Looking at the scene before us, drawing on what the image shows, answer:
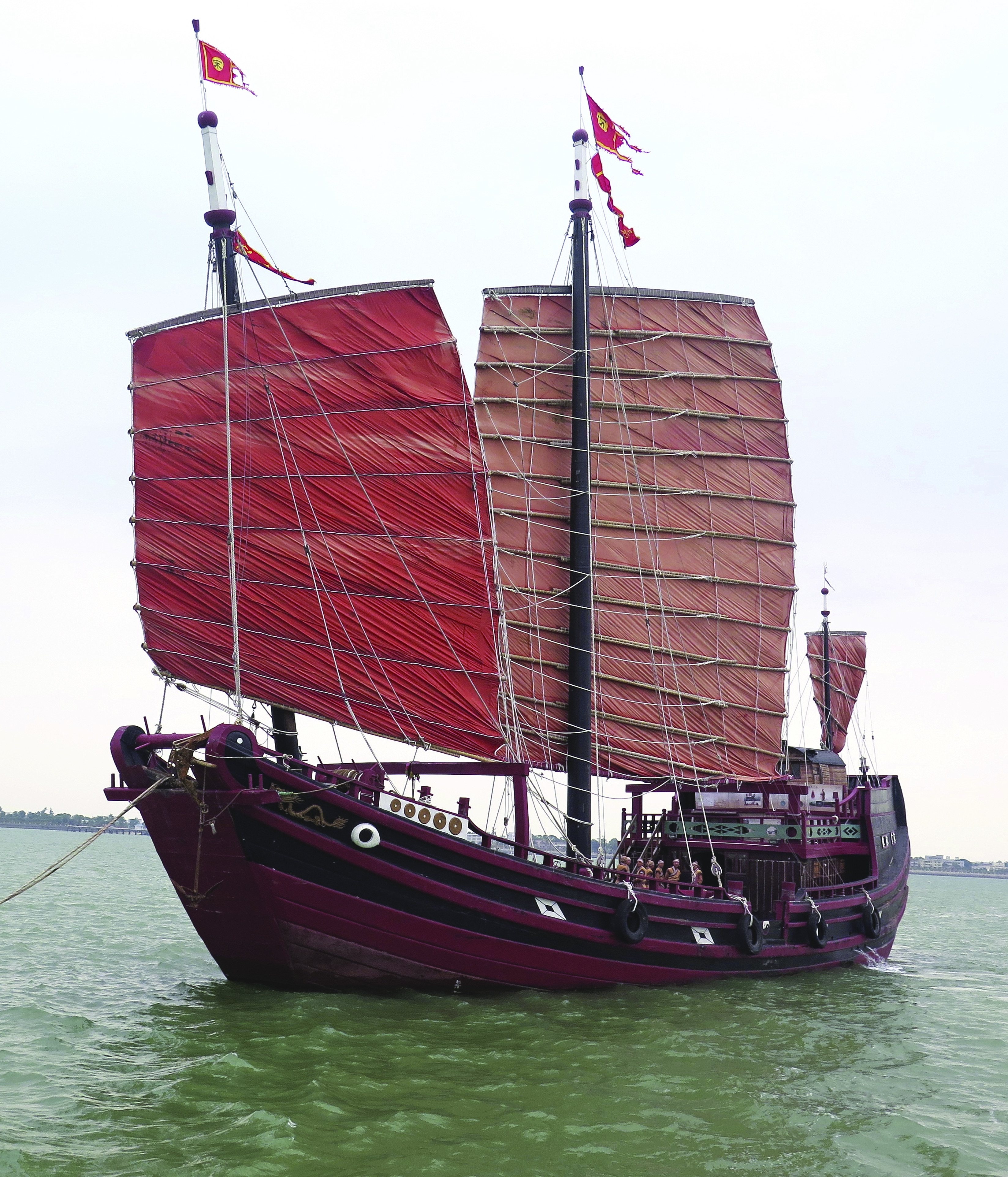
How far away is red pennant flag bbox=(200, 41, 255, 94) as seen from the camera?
45.1 ft

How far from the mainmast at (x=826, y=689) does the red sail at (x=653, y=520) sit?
583 inches

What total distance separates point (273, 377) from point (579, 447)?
5550 mm

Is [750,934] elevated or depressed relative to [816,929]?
elevated

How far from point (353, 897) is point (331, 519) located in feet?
17.5

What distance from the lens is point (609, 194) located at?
754 inches

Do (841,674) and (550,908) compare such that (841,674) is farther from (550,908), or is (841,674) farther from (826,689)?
(550,908)

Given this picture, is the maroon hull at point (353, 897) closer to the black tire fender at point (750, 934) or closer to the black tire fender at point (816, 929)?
the black tire fender at point (750, 934)

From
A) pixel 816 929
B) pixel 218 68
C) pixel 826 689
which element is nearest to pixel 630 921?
pixel 816 929

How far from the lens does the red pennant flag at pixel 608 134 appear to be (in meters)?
18.7

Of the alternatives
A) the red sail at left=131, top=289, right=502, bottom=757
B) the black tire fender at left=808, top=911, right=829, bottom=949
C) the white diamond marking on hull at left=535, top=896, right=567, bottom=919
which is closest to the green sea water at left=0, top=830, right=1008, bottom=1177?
the white diamond marking on hull at left=535, top=896, right=567, bottom=919

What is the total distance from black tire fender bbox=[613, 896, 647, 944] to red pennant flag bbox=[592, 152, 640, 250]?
464 inches

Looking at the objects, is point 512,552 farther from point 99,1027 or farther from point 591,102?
point 99,1027

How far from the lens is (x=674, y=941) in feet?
47.5

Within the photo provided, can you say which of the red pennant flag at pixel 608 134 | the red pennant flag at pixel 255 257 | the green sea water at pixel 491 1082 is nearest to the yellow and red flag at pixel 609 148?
the red pennant flag at pixel 608 134
